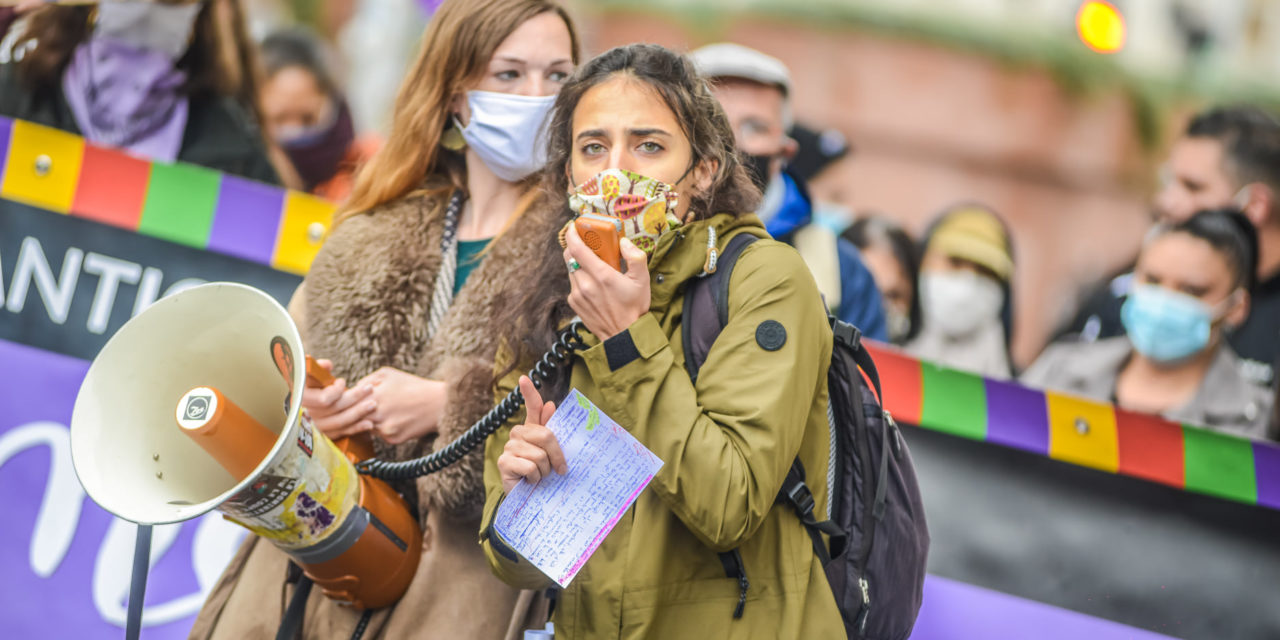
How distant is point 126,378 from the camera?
7.55 feet

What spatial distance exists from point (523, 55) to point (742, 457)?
136cm

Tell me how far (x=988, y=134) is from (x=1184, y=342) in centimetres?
138

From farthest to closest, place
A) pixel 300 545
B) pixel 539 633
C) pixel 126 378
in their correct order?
1. pixel 126 378
2. pixel 300 545
3. pixel 539 633

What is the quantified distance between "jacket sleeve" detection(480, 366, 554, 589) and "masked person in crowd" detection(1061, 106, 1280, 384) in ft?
11.6

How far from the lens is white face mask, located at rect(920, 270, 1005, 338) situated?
198 inches

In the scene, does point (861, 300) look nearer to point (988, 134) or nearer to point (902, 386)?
point (902, 386)

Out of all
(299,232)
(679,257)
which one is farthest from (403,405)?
(299,232)

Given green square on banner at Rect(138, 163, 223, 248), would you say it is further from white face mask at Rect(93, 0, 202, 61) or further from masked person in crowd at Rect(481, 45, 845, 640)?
masked person in crowd at Rect(481, 45, 845, 640)

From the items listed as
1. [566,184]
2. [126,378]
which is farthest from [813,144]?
[126,378]

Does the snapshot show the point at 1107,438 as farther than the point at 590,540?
Yes

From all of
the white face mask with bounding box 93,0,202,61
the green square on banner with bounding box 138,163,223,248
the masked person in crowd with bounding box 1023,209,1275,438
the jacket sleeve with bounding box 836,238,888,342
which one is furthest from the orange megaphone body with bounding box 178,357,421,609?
the masked person in crowd with bounding box 1023,209,1275,438

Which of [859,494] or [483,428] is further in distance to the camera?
[483,428]

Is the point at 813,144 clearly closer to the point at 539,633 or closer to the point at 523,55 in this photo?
the point at 523,55

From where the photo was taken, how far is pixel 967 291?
16.8 feet
